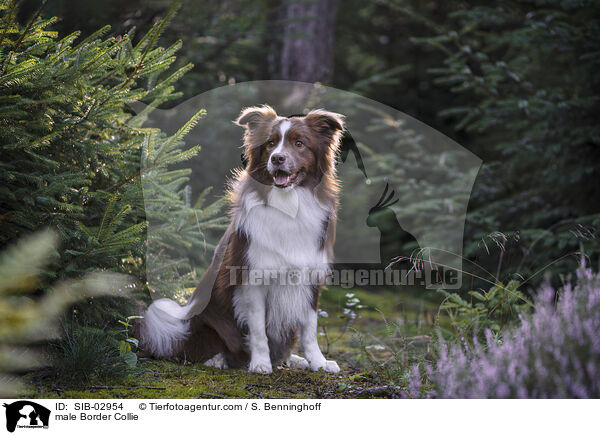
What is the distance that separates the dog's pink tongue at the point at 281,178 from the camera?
10.4ft

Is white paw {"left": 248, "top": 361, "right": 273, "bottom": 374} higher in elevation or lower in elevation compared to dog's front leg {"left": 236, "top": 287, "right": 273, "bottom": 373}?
lower

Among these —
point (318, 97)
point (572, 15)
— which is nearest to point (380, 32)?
point (318, 97)

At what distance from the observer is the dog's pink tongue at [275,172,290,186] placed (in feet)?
10.4

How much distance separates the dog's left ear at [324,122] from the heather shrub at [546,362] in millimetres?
1620

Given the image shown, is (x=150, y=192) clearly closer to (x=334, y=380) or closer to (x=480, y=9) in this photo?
(x=334, y=380)

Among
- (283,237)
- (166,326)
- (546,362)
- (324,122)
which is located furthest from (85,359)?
(546,362)

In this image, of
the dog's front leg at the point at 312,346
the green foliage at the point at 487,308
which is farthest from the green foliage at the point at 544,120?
the dog's front leg at the point at 312,346

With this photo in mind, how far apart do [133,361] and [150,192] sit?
3.45 feet

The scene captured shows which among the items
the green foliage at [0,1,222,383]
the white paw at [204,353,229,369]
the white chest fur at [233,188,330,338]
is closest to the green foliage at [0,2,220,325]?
the green foliage at [0,1,222,383]

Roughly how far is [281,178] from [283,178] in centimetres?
1

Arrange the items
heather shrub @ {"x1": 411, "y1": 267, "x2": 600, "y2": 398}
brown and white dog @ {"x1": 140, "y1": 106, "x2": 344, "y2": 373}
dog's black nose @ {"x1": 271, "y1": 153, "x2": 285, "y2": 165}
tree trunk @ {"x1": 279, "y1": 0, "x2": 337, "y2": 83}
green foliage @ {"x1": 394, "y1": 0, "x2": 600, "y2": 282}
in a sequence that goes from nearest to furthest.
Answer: heather shrub @ {"x1": 411, "y1": 267, "x2": 600, "y2": 398} < dog's black nose @ {"x1": 271, "y1": 153, "x2": 285, "y2": 165} < brown and white dog @ {"x1": 140, "y1": 106, "x2": 344, "y2": 373} < green foliage @ {"x1": 394, "y1": 0, "x2": 600, "y2": 282} < tree trunk @ {"x1": 279, "y1": 0, "x2": 337, "y2": 83}
